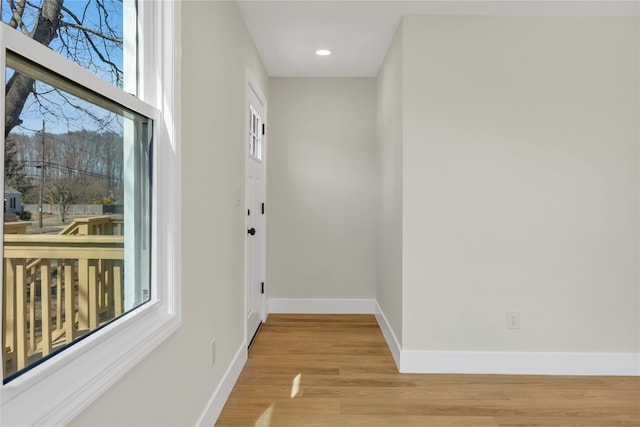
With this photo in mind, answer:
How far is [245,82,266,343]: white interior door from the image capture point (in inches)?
130

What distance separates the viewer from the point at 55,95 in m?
1.02

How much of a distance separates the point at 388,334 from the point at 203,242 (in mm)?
1944

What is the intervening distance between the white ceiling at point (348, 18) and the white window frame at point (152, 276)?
1.36 metres

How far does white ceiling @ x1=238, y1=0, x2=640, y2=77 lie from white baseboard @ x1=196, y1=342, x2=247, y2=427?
7.45 ft

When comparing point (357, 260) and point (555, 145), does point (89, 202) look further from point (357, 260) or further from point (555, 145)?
point (357, 260)

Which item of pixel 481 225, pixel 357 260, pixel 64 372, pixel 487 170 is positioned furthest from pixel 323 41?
pixel 64 372

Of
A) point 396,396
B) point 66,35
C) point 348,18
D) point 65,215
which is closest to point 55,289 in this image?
point 65,215

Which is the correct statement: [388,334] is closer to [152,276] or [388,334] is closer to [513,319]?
[513,319]

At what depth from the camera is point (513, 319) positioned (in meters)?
2.82

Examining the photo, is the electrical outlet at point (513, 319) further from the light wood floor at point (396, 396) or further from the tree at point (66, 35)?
the tree at point (66, 35)

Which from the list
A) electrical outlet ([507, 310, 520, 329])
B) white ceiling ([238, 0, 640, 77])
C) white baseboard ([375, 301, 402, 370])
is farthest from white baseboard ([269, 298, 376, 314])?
white ceiling ([238, 0, 640, 77])

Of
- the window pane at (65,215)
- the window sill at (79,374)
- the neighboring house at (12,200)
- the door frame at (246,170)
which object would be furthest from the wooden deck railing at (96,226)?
the door frame at (246,170)

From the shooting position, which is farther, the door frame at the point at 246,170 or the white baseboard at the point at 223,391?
the door frame at the point at 246,170

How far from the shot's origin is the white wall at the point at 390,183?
2.94 meters
